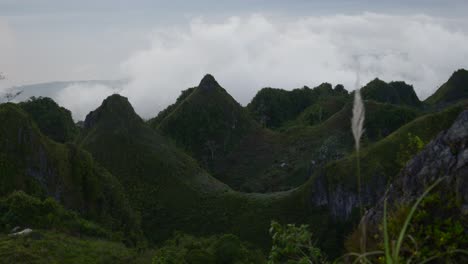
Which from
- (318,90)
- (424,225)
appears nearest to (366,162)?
(424,225)

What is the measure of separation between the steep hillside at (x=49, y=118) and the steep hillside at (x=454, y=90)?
273ft

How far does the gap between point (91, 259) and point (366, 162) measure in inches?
1297

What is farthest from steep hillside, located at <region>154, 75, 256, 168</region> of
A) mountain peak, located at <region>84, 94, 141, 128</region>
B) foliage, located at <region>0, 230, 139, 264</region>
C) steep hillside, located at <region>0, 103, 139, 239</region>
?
foliage, located at <region>0, 230, 139, 264</region>

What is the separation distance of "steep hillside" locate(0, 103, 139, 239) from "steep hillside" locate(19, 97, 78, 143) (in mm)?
27377

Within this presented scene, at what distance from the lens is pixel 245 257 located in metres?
24.1

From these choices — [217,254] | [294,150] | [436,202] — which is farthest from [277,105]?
[436,202]

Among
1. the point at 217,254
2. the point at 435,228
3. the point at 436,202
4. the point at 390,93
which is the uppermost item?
the point at 390,93

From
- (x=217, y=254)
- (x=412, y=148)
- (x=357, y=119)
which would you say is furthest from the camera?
(x=217, y=254)

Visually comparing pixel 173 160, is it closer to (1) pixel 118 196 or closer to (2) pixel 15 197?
(1) pixel 118 196

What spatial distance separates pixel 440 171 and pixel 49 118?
214 feet

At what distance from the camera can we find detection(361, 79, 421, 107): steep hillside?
10888 cm

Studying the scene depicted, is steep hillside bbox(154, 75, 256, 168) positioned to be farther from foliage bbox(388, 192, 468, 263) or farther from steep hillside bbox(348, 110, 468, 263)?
foliage bbox(388, 192, 468, 263)

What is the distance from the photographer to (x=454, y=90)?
11038 centimetres

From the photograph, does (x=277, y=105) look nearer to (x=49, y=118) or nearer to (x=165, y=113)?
(x=165, y=113)
